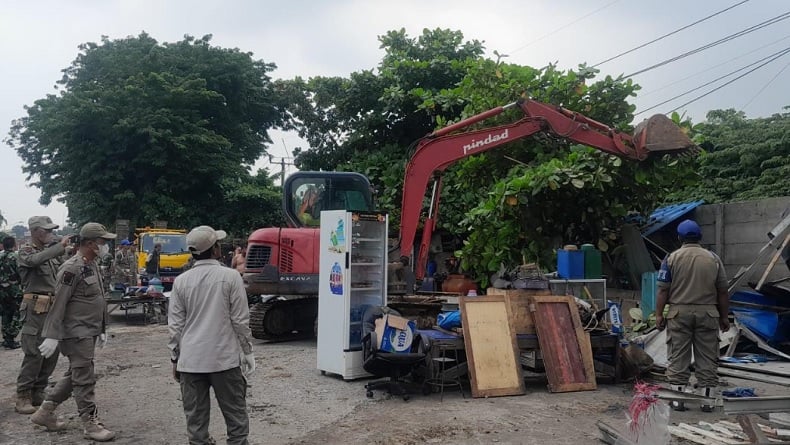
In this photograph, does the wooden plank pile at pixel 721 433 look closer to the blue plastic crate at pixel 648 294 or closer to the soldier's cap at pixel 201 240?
the soldier's cap at pixel 201 240

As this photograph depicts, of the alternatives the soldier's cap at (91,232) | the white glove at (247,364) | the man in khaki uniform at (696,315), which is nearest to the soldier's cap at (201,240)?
the white glove at (247,364)

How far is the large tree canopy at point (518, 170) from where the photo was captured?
11312 mm

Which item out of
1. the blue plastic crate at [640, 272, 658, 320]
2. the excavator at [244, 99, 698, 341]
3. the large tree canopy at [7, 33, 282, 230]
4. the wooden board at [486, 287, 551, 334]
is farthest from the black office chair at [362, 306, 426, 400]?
the large tree canopy at [7, 33, 282, 230]

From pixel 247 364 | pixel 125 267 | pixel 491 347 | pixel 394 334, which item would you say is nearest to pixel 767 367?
pixel 491 347

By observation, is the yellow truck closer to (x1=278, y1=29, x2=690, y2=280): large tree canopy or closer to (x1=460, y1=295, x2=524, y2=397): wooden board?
(x1=278, y1=29, x2=690, y2=280): large tree canopy

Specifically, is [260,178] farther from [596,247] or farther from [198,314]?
[198,314]

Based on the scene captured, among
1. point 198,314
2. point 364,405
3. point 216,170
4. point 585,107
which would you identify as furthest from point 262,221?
point 198,314

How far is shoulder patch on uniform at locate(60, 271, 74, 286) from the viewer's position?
5.65 metres

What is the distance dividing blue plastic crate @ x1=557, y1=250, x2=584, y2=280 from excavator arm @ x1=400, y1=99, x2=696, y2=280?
1775 mm

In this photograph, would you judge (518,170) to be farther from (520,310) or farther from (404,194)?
(520,310)

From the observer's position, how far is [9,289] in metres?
9.95

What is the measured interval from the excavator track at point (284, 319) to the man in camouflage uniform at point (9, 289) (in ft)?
12.3

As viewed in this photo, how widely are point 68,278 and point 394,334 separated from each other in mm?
3412

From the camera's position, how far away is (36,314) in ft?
21.8
